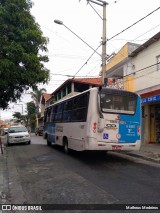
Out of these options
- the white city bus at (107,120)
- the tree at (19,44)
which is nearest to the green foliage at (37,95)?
the tree at (19,44)

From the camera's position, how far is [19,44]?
14969 millimetres

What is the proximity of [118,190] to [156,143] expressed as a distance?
42.3 feet

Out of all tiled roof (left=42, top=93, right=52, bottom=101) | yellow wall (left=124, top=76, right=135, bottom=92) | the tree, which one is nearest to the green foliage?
tiled roof (left=42, top=93, right=52, bottom=101)

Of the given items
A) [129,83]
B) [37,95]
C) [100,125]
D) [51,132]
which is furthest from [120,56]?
[37,95]

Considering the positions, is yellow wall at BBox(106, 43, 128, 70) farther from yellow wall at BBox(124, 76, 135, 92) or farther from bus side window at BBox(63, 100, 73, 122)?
bus side window at BBox(63, 100, 73, 122)

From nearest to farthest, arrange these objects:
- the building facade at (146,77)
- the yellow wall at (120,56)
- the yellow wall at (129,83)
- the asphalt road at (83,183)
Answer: the asphalt road at (83,183), the building facade at (146,77), the yellow wall at (129,83), the yellow wall at (120,56)

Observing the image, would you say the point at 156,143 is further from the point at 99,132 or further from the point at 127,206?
the point at 127,206

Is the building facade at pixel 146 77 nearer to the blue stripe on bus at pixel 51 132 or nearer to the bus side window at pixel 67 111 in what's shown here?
the bus side window at pixel 67 111

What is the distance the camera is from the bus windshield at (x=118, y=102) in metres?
11.3

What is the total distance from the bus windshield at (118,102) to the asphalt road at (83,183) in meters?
2.20

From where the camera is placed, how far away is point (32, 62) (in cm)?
1577

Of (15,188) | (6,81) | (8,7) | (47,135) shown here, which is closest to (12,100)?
(47,135)

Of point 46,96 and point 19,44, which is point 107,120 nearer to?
point 19,44

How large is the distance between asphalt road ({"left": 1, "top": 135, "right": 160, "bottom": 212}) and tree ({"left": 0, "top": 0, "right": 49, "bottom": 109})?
5.52 m
